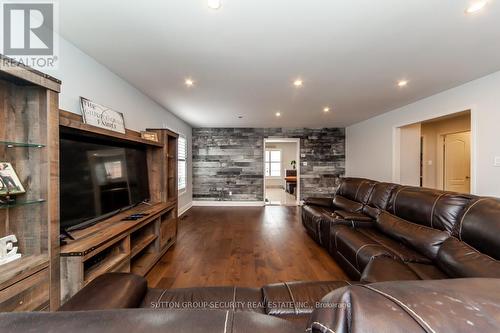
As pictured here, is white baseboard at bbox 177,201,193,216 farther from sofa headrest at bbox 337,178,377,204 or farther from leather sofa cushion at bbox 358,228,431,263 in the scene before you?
leather sofa cushion at bbox 358,228,431,263

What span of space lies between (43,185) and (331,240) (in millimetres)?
2918

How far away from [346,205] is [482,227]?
2.09 metres

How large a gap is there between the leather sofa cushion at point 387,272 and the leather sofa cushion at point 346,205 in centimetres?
165

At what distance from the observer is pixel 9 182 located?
50.0 inches

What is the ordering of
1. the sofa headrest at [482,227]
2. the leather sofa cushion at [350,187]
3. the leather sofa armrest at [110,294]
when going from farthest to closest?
1. the leather sofa cushion at [350,187]
2. the sofa headrest at [482,227]
3. the leather sofa armrest at [110,294]

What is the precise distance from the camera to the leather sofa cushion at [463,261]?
128cm

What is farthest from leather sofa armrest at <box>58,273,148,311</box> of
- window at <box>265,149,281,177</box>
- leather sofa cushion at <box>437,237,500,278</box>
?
window at <box>265,149,281,177</box>

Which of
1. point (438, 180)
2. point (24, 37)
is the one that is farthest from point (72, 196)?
point (438, 180)

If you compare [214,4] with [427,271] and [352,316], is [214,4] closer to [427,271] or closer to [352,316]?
[352,316]

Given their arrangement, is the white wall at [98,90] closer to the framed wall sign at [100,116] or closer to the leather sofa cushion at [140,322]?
the framed wall sign at [100,116]

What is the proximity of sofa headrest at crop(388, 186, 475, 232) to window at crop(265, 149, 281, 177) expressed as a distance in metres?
8.98

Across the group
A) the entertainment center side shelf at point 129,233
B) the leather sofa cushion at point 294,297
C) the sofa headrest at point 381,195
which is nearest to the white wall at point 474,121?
the sofa headrest at point 381,195

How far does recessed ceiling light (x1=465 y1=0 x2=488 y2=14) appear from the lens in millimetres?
1481

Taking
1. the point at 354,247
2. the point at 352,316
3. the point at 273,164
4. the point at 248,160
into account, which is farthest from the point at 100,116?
the point at 273,164
